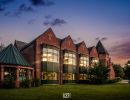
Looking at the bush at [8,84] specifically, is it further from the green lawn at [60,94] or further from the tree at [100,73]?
the tree at [100,73]

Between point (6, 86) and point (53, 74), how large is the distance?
14.5 meters

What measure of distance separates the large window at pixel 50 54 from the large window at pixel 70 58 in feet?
12.7

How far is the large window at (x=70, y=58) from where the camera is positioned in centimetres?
4869

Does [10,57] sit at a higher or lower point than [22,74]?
higher

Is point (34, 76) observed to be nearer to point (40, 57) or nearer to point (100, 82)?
point (40, 57)

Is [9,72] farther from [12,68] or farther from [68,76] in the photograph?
[68,76]

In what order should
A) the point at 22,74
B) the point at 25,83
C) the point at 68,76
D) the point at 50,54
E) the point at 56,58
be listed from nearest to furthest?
the point at 25,83, the point at 22,74, the point at 50,54, the point at 56,58, the point at 68,76

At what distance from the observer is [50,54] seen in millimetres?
43312

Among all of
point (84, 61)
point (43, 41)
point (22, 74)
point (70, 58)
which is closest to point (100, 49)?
point (84, 61)

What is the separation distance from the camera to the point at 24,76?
37562mm

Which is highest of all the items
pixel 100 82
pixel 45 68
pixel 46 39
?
pixel 46 39

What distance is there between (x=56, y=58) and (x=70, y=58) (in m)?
5.54

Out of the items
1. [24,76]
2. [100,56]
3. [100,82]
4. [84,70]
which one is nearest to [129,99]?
[24,76]

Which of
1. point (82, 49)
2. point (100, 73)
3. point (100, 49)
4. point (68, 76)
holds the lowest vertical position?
point (68, 76)
